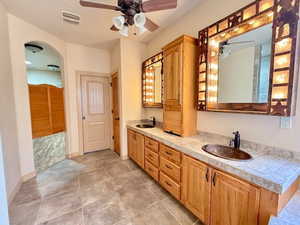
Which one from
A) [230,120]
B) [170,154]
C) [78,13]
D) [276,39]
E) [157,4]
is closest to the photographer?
[276,39]

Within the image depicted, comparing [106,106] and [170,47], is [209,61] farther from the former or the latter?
[106,106]

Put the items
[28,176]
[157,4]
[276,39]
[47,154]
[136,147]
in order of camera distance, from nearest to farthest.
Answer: [276,39] < [157,4] < [28,176] < [136,147] < [47,154]

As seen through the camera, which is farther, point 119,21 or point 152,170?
point 152,170

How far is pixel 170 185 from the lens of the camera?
77.5 inches

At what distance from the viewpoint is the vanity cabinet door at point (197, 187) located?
1427 millimetres

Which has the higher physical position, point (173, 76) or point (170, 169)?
point (173, 76)

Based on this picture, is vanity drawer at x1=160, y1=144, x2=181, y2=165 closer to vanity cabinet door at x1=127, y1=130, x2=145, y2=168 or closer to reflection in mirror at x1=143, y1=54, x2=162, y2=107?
vanity cabinet door at x1=127, y1=130, x2=145, y2=168

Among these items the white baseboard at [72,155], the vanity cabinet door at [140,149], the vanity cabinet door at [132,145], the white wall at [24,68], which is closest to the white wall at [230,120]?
the vanity cabinet door at [140,149]

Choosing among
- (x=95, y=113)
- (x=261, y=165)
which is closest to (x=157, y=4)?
(x=261, y=165)

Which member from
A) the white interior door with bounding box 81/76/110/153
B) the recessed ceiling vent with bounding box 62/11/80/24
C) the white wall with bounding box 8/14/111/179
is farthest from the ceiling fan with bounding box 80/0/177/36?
the white interior door with bounding box 81/76/110/153

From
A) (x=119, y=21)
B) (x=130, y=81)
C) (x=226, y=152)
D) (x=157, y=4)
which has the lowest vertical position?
(x=226, y=152)

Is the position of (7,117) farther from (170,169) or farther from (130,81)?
(170,169)

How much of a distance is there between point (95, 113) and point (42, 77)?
514 cm

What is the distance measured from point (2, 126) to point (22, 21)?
193cm
